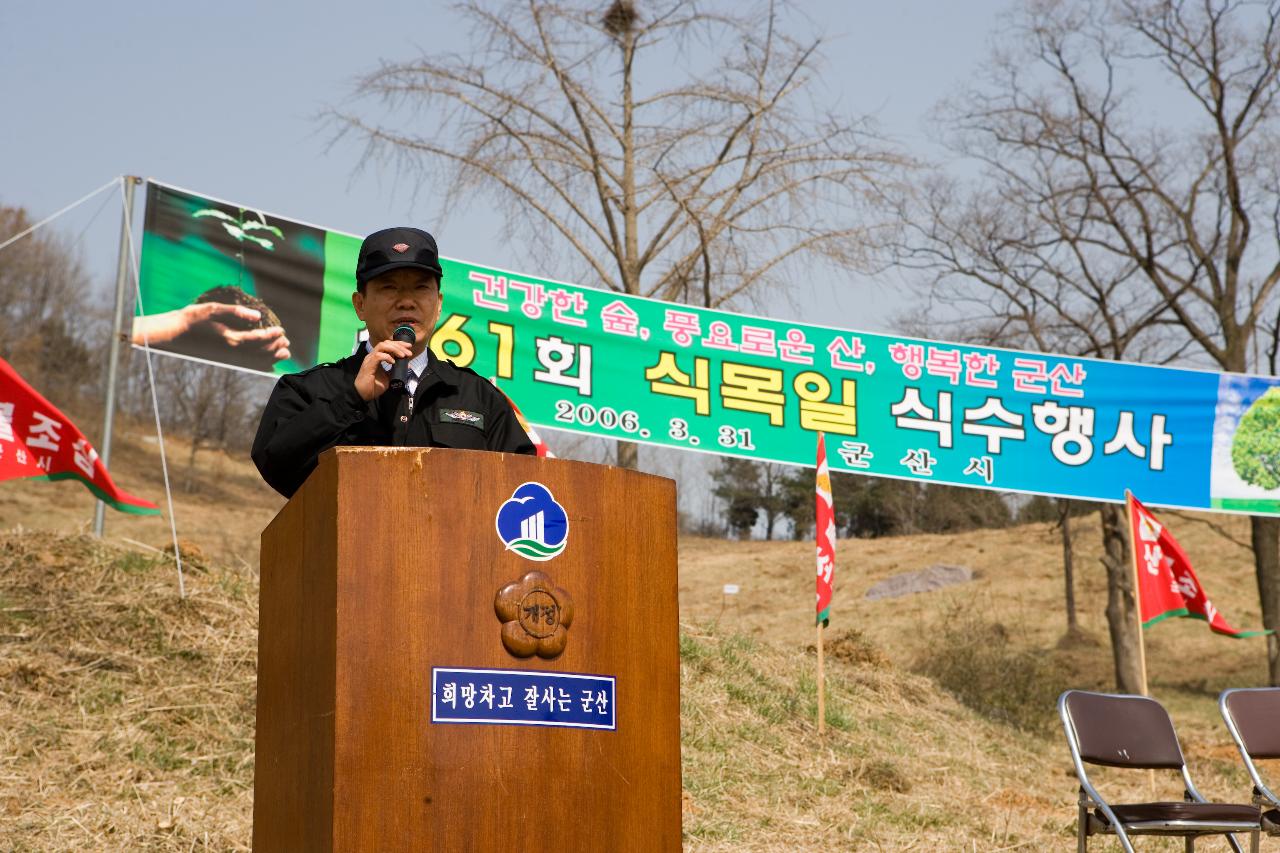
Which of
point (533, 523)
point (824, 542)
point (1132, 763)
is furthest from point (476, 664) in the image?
point (824, 542)

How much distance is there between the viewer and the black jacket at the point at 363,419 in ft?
7.98

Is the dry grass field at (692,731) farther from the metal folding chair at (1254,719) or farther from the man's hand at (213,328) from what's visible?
the man's hand at (213,328)

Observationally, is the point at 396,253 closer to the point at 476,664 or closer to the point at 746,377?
the point at 476,664

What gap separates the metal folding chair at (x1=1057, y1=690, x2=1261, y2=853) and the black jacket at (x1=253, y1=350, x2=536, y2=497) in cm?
292

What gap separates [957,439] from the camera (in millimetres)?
9820

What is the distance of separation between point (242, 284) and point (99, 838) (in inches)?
152

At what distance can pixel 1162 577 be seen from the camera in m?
9.48

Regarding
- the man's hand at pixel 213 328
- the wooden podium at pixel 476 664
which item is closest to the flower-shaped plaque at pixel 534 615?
the wooden podium at pixel 476 664

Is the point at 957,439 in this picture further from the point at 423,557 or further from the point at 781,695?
the point at 423,557

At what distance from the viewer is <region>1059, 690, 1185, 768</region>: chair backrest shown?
525 centimetres

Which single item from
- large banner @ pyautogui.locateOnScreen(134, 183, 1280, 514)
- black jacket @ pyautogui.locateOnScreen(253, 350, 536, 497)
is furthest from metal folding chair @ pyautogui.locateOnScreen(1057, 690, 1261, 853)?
large banner @ pyautogui.locateOnScreen(134, 183, 1280, 514)

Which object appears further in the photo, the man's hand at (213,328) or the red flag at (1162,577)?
the red flag at (1162,577)

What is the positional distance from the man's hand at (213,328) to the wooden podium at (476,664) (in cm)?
619

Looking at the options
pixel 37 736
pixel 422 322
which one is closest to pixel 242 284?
pixel 37 736
